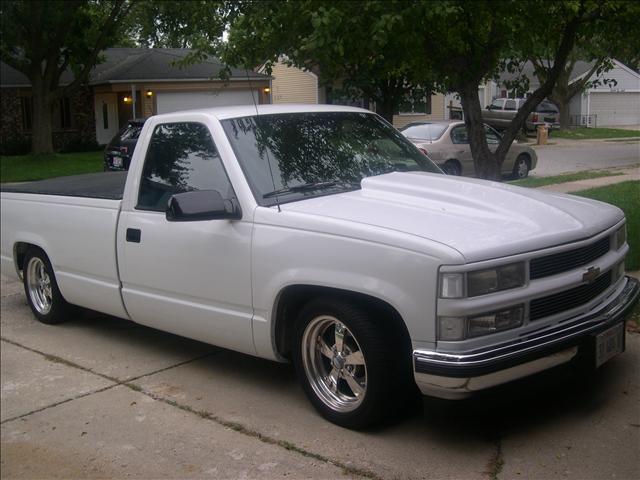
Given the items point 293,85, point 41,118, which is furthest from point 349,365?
point 293,85

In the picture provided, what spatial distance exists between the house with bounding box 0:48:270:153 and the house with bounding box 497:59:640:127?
10972 millimetres

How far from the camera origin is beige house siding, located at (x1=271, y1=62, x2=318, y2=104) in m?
37.2

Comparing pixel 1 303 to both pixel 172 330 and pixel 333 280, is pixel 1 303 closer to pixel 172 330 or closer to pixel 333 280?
pixel 172 330

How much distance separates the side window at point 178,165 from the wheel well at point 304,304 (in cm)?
85

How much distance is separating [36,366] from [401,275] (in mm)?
3310

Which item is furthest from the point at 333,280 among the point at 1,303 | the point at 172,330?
the point at 1,303

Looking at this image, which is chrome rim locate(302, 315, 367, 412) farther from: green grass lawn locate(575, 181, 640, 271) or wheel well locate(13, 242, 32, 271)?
green grass lawn locate(575, 181, 640, 271)

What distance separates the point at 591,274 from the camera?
4391mm

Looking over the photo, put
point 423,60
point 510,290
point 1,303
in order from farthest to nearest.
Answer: point 423,60, point 1,303, point 510,290

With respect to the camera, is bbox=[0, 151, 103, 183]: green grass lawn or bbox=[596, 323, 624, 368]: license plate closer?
bbox=[596, 323, 624, 368]: license plate

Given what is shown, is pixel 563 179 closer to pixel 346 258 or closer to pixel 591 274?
pixel 591 274

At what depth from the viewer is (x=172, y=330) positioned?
5.62 metres

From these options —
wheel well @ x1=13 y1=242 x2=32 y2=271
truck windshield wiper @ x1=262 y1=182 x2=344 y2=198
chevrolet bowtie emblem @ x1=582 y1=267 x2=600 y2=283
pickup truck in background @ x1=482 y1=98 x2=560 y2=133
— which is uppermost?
pickup truck in background @ x1=482 y1=98 x2=560 y2=133

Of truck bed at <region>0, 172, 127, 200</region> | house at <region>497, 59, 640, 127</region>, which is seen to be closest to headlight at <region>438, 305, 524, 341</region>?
truck bed at <region>0, 172, 127, 200</region>
